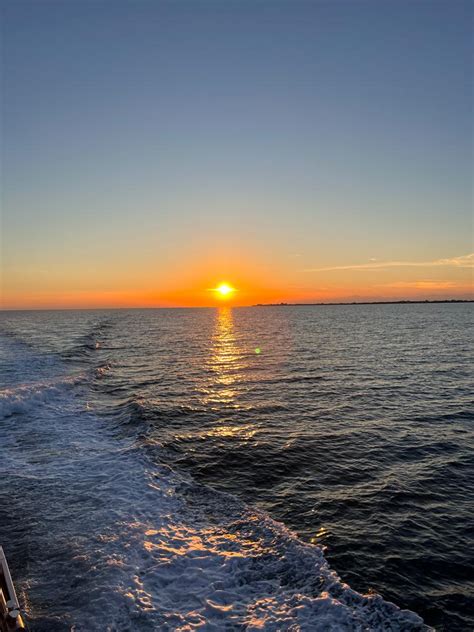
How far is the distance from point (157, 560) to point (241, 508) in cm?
369

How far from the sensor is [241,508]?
45.2 feet

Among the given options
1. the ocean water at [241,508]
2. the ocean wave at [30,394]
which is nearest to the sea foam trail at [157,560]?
the ocean water at [241,508]

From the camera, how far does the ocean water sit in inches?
366

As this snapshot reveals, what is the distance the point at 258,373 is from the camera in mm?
38281

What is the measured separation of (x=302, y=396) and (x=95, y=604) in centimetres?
2129

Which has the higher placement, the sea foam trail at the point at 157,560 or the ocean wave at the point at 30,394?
the ocean wave at the point at 30,394

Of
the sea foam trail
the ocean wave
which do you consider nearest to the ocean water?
the sea foam trail

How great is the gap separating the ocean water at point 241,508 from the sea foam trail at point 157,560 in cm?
5

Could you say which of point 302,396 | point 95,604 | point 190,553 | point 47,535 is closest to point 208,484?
point 190,553

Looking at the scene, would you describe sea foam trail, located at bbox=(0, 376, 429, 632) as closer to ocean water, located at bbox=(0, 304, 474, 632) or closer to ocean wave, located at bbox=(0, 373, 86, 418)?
ocean water, located at bbox=(0, 304, 474, 632)

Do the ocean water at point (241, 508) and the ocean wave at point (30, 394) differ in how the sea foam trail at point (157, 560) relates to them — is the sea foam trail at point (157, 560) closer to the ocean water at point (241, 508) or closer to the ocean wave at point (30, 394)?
the ocean water at point (241, 508)

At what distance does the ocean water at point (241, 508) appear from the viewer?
9305 mm

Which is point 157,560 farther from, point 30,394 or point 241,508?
point 30,394

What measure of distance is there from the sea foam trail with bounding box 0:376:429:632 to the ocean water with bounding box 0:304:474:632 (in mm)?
48
